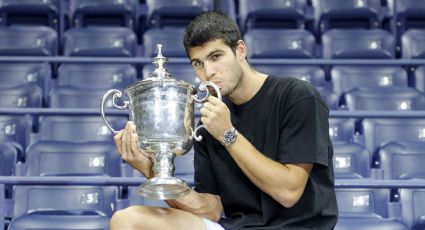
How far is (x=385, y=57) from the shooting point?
169 inches

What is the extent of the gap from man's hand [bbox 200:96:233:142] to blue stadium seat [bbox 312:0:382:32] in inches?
114

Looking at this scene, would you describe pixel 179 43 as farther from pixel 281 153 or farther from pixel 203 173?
pixel 281 153

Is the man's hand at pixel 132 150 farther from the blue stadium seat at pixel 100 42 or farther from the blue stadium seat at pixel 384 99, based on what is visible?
the blue stadium seat at pixel 100 42

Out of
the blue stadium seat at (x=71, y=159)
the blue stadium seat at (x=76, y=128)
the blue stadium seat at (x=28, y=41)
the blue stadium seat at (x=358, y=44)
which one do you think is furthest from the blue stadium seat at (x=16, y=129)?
the blue stadium seat at (x=358, y=44)

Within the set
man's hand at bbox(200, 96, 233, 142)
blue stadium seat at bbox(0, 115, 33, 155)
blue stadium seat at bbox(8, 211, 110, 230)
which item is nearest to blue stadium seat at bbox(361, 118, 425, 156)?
blue stadium seat at bbox(8, 211, 110, 230)

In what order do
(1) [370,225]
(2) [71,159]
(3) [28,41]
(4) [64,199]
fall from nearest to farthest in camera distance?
(1) [370,225]
(4) [64,199]
(2) [71,159]
(3) [28,41]

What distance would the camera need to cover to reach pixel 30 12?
4.54 meters

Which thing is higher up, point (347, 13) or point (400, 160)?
point (347, 13)

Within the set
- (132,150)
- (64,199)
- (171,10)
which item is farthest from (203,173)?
(171,10)

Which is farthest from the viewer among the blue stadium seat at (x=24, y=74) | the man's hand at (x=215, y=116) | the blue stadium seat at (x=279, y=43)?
the blue stadium seat at (x=279, y=43)

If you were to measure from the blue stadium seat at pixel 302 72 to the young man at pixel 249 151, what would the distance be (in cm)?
192

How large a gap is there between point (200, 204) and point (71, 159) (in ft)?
3.82

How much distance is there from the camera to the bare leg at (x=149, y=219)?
70.7 inches

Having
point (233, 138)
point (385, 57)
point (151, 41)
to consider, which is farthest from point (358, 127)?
point (233, 138)
